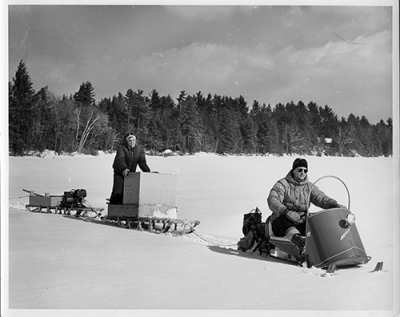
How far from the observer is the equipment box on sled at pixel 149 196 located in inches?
248

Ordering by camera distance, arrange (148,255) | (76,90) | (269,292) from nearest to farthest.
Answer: (269,292) → (148,255) → (76,90)

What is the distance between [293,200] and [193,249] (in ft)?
3.82

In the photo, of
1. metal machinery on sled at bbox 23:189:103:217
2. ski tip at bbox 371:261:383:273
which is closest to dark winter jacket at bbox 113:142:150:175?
metal machinery on sled at bbox 23:189:103:217

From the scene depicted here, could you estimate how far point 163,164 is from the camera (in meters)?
6.55

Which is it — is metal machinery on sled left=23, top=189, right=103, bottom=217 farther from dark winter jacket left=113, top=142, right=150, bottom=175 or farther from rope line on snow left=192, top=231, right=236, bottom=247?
rope line on snow left=192, top=231, right=236, bottom=247

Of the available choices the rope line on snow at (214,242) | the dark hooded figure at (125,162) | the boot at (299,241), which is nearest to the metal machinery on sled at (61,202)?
the dark hooded figure at (125,162)

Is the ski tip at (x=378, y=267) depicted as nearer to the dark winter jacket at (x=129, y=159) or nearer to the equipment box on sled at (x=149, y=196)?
the equipment box on sled at (x=149, y=196)

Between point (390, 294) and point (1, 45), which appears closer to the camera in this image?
point (390, 294)

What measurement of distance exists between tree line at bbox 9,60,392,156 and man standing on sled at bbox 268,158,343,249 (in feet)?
3.06

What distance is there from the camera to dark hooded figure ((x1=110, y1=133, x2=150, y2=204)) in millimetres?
6430

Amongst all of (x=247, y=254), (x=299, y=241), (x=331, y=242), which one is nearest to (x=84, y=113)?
(x=247, y=254)

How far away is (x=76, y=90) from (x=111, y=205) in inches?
56.8
